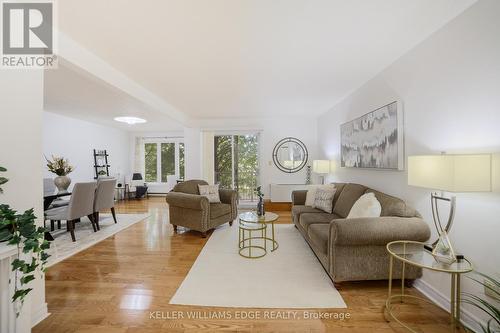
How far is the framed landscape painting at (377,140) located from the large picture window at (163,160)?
5.96m

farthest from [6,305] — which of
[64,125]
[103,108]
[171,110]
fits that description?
[64,125]

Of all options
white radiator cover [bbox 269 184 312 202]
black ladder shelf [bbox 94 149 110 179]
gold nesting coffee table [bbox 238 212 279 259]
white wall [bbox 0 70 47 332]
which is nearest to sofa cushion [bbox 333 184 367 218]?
gold nesting coffee table [bbox 238 212 279 259]

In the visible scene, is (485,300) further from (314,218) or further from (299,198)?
(299,198)

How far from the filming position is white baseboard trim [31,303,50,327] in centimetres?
171

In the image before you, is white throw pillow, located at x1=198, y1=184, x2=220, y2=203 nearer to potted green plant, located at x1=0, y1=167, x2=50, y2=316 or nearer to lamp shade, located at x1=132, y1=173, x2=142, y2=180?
potted green plant, located at x1=0, y1=167, x2=50, y2=316

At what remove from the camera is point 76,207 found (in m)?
3.54

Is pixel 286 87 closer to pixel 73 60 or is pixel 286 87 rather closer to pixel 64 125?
pixel 73 60

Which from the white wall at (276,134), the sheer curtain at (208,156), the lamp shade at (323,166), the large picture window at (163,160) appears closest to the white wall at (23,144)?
the lamp shade at (323,166)

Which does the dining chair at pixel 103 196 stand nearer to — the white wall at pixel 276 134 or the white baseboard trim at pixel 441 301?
the white wall at pixel 276 134

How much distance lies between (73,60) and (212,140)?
423cm

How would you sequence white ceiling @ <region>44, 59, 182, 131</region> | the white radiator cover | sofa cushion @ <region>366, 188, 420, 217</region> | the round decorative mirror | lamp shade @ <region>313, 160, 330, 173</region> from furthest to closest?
the round decorative mirror, the white radiator cover, lamp shade @ <region>313, 160, 330, 173</region>, white ceiling @ <region>44, 59, 182, 131</region>, sofa cushion @ <region>366, 188, 420, 217</region>

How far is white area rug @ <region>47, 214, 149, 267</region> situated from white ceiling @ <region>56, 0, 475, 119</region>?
2477mm

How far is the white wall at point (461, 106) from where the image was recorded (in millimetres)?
1579

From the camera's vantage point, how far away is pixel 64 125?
558cm
